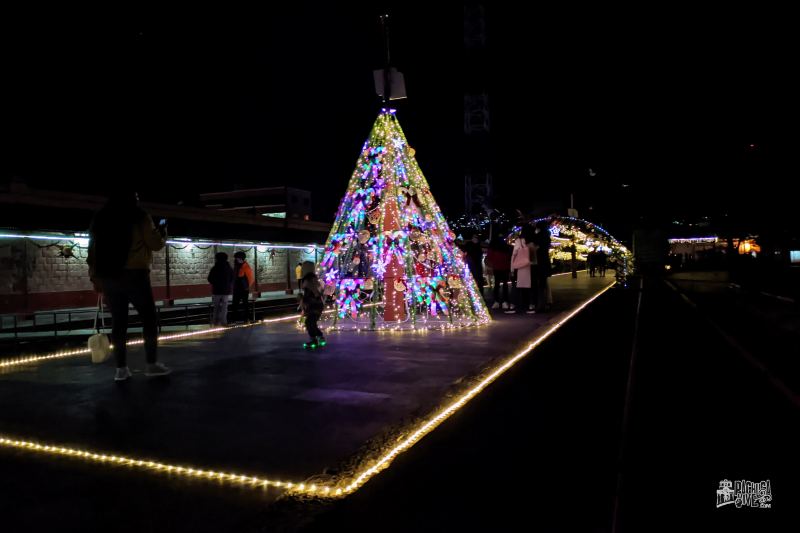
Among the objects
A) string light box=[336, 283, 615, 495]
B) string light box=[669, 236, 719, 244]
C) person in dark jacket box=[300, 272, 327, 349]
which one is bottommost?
string light box=[336, 283, 615, 495]

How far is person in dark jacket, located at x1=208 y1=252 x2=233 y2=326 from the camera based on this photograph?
11477 millimetres

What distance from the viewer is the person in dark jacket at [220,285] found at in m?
11.5

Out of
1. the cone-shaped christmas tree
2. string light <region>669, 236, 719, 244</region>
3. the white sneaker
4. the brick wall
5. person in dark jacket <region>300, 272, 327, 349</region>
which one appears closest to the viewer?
the white sneaker

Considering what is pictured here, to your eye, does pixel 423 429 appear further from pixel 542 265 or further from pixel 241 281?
pixel 542 265

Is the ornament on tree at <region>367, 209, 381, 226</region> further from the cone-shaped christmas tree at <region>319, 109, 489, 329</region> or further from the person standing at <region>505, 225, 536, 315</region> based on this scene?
the person standing at <region>505, 225, 536, 315</region>

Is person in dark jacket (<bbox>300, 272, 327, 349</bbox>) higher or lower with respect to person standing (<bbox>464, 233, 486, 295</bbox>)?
lower

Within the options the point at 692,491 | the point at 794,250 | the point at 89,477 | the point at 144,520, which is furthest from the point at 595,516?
the point at 794,250

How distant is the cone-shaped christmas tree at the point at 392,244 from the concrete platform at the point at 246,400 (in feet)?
6.91

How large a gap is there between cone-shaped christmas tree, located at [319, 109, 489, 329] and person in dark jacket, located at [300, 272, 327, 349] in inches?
87.8

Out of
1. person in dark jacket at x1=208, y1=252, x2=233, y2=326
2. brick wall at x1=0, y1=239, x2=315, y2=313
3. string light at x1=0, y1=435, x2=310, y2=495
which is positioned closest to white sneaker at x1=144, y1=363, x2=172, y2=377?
string light at x1=0, y1=435, x2=310, y2=495

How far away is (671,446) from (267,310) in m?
14.5

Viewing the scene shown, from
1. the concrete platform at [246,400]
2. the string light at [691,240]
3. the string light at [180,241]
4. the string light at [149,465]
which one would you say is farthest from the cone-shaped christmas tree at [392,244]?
the string light at [691,240]

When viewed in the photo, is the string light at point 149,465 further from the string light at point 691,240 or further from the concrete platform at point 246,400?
the string light at point 691,240

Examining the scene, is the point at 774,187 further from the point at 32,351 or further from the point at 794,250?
the point at 32,351
